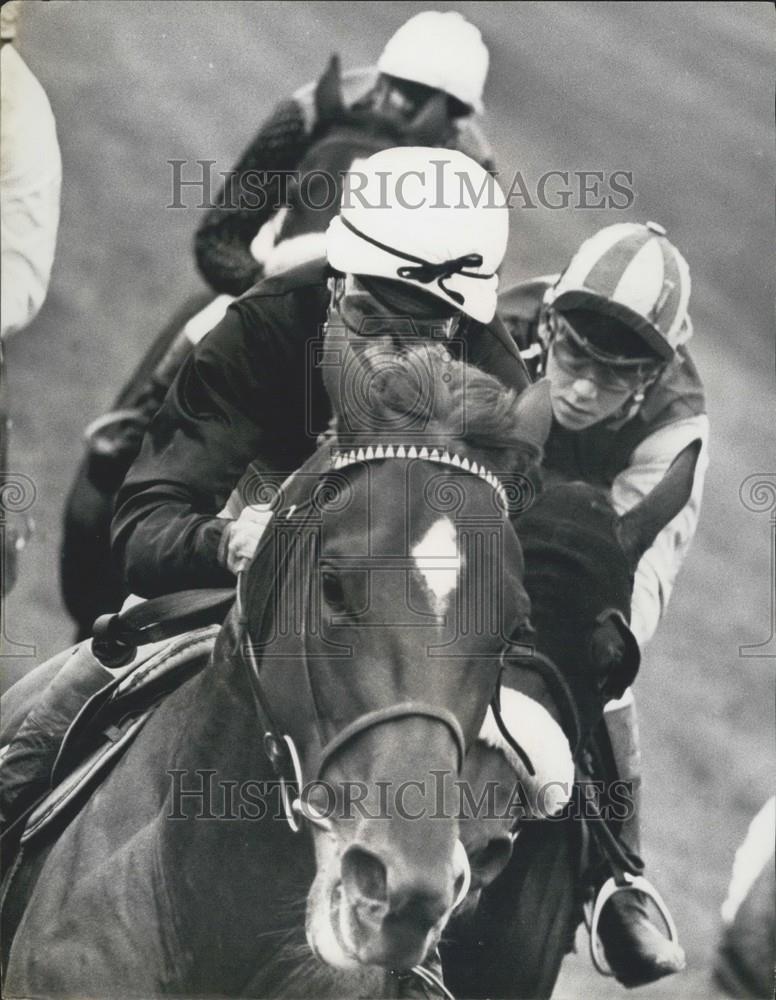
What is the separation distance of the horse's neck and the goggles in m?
1.16

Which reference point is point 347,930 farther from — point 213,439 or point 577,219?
point 577,219

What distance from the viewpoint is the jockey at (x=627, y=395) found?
3.87 m

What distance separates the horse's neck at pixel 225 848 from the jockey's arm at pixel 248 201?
3.38ft

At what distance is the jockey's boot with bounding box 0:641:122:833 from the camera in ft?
12.5

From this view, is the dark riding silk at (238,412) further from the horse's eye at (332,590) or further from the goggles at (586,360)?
the horse's eye at (332,590)

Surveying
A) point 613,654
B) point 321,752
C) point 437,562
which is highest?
point 437,562

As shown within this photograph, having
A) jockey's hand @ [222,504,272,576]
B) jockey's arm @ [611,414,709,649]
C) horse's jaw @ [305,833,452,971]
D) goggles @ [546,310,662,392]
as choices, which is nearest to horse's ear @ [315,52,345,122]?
goggles @ [546,310,662,392]

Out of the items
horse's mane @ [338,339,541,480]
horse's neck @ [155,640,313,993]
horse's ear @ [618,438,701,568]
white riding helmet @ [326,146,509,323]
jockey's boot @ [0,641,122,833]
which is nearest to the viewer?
horse's mane @ [338,339,541,480]

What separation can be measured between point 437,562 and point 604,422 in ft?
2.61

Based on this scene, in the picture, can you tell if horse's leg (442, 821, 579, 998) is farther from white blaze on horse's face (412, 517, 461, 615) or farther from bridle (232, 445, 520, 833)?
white blaze on horse's face (412, 517, 461, 615)

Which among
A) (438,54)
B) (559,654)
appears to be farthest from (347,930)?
(438,54)

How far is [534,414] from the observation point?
3.58 meters

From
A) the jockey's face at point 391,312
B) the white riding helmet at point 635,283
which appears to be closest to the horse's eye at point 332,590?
the jockey's face at point 391,312

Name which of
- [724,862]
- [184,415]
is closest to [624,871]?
[724,862]
